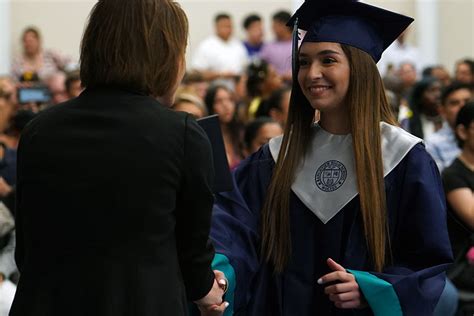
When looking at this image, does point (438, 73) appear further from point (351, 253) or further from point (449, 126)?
point (351, 253)

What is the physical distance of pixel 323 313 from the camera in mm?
3588

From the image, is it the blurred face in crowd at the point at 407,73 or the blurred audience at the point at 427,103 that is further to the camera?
the blurred face in crowd at the point at 407,73

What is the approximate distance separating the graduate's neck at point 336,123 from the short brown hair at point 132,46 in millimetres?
973

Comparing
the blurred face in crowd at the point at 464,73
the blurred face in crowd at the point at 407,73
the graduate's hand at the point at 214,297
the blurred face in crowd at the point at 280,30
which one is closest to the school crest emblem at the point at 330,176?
the graduate's hand at the point at 214,297

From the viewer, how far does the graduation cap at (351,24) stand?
361cm

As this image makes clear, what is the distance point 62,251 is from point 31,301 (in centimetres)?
16

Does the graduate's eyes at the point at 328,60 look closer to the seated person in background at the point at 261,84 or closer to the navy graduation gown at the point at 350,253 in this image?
the navy graduation gown at the point at 350,253

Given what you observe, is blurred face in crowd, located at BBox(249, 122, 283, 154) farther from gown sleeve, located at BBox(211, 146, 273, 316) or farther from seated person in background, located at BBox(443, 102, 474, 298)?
gown sleeve, located at BBox(211, 146, 273, 316)

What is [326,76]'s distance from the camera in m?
3.58

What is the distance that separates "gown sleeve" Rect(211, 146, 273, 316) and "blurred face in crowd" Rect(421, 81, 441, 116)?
16.9 feet

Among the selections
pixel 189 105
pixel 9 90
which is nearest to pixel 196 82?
pixel 9 90

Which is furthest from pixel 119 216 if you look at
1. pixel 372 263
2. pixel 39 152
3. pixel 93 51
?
pixel 372 263

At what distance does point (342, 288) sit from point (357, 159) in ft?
1.55

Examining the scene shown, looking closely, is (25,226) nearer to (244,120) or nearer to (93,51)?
(93,51)
